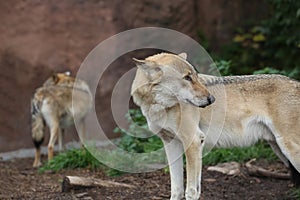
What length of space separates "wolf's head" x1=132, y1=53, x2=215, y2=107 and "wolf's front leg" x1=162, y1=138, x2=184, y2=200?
0.45 meters

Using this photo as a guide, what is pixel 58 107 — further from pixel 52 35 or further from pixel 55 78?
pixel 52 35

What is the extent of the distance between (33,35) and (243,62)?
366 centimetres

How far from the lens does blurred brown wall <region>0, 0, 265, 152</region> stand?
1018 centimetres

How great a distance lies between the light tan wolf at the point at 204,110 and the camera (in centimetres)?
535

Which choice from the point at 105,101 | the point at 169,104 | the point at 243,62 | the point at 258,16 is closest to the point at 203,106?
the point at 169,104

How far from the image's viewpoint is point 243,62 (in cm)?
1125

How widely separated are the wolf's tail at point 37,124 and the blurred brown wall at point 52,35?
900 millimetres

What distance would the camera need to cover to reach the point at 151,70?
5324 millimetres

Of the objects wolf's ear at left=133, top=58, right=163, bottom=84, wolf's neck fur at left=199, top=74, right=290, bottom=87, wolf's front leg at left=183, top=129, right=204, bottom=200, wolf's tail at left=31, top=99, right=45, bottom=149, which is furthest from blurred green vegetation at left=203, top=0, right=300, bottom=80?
wolf's ear at left=133, top=58, right=163, bottom=84

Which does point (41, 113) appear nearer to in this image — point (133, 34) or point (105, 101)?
point (105, 101)

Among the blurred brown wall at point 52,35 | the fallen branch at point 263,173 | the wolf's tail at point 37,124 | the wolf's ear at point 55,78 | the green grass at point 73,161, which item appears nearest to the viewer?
the fallen branch at point 263,173

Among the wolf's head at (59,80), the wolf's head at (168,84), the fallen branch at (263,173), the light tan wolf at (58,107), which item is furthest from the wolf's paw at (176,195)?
the wolf's head at (59,80)

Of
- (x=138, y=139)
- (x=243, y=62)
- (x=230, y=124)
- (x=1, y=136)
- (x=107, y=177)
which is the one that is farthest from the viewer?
(x=243, y=62)

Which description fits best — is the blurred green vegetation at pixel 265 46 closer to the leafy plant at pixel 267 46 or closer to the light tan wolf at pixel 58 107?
the leafy plant at pixel 267 46
